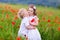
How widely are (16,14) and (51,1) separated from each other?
1.38 ft

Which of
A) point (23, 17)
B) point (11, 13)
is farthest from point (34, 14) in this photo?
point (11, 13)

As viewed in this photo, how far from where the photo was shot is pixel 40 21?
2.52m

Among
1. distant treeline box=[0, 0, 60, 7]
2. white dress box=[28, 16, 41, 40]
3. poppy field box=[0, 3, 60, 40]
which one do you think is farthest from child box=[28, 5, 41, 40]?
distant treeline box=[0, 0, 60, 7]

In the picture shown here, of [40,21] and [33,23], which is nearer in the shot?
[33,23]

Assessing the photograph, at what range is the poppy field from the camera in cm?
231

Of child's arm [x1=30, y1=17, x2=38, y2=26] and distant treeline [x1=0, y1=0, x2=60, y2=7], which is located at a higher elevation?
distant treeline [x1=0, y1=0, x2=60, y2=7]

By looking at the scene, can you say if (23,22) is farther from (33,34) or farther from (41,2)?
(41,2)

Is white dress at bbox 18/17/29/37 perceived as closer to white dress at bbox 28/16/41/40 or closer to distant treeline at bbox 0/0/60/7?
white dress at bbox 28/16/41/40

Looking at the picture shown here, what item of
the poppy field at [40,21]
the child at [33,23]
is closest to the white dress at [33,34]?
the child at [33,23]

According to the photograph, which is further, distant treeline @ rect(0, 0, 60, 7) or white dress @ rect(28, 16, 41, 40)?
distant treeline @ rect(0, 0, 60, 7)

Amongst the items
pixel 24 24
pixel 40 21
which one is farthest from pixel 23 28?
pixel 40 21

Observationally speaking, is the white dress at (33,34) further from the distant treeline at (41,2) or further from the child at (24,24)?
the distant treeline at (41,2)

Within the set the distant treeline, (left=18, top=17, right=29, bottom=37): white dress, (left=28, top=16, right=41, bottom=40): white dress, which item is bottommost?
(left=28, top=16, right=41, bottom=40): white dress

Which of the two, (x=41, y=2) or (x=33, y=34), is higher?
(x=41, y=2)
